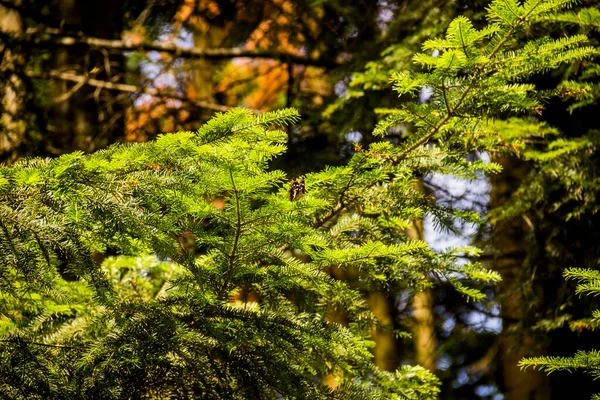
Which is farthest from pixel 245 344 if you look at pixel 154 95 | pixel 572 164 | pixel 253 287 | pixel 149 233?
pixel 154 95

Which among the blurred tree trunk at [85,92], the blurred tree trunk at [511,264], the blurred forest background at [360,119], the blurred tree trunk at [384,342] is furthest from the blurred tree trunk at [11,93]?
the blurred tree trunk at [511,264]

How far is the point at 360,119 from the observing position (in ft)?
14.7

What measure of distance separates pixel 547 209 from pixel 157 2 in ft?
12.7

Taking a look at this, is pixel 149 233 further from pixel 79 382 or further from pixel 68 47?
pixel 68 47

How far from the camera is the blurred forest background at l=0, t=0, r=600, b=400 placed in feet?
13.4

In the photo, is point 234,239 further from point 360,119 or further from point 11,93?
point 11,93

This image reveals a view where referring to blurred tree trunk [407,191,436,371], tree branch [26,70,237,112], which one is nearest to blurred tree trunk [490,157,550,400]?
blurred tree trunk [407,191,436,371]

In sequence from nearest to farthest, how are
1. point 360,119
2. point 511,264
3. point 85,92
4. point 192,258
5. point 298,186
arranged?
point 192,258
point 298,186
point 360,119
point 511,264
point 85,92

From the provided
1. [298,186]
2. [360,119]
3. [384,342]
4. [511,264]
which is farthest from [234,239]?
[384,342]

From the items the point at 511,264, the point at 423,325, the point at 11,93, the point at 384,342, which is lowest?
the point at 384,342

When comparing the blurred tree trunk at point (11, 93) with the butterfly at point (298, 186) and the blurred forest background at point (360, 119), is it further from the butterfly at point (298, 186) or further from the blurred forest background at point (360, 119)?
the butterfly at point (298, 186)

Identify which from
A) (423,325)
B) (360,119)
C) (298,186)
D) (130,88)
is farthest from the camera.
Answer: (130,88)

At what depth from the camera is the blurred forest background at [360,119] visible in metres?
4.07

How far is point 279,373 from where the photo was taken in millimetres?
2178
